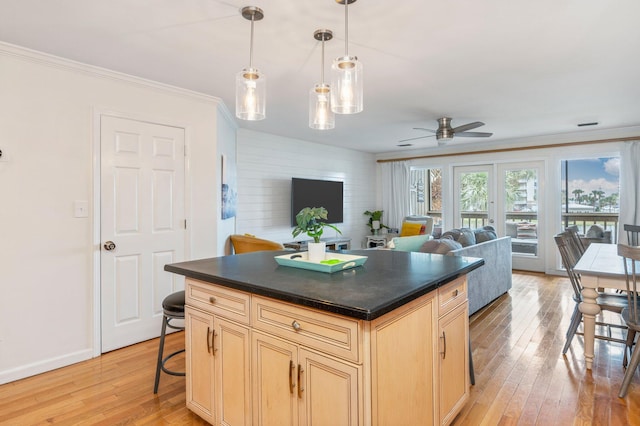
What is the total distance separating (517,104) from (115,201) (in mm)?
4374

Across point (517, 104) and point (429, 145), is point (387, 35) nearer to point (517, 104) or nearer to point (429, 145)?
point (517, 104)

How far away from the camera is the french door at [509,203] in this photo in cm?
633

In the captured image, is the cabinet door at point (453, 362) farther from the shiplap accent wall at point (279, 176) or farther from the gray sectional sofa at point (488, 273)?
the shiplap accent wall at point (279, 176)

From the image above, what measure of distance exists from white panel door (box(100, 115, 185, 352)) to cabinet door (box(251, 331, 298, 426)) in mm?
2083

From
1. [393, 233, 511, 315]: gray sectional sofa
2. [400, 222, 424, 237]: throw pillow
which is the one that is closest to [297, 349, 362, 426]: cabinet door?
[393, 233, 511, 315]: gray sectional sofa

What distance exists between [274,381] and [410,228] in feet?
18.9

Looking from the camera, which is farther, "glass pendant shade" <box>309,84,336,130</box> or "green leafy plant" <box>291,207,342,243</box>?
"glass pendant shade" <box>309,84,336,130</box>

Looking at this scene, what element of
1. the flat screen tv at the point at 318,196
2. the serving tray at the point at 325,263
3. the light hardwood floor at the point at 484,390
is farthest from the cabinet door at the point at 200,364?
the flat screen tv at the point at 318,196

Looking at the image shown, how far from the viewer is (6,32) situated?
7.71 feet

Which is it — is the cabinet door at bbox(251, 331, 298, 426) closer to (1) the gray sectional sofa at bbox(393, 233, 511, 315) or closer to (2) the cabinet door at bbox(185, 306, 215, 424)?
(2) the cabinet door at bbox(185, 306, 215, 424)

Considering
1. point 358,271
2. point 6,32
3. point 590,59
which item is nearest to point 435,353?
point 358,271

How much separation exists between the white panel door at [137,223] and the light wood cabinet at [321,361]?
1489 mm

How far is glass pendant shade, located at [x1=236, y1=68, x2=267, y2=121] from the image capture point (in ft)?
6.43

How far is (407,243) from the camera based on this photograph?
343cm
